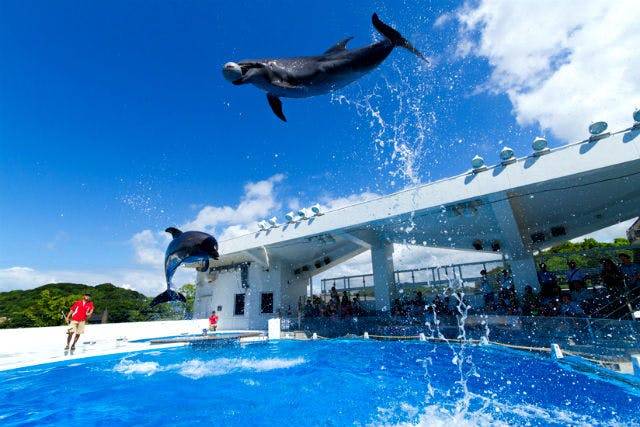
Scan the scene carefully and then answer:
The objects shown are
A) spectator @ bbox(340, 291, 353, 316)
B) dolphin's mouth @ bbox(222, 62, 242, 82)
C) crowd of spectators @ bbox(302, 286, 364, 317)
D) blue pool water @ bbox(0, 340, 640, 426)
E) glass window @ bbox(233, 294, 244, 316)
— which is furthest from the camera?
glass window @ bbox(233, 294, 244, 316)

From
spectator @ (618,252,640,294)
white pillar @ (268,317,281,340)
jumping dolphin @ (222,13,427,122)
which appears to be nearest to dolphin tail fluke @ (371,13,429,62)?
jumping dolphin @ (222,13,427,122)

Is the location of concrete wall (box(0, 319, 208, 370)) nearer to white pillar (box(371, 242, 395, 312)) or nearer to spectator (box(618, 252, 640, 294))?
white pillar (box(371, 242, 395, 312))

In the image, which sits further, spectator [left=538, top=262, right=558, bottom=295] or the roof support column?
the roof support column

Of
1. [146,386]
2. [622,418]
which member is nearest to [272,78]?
[622,418]

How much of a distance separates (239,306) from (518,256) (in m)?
13.6

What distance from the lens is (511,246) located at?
1099 cm

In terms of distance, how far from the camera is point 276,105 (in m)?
3.54

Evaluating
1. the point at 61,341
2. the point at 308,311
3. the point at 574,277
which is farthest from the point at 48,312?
the point at 574,277

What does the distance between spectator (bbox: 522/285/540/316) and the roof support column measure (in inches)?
40.1

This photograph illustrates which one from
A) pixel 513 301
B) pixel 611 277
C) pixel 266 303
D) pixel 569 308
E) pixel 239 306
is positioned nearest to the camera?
pixel 611 277

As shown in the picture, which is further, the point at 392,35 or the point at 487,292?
the point at 487,292

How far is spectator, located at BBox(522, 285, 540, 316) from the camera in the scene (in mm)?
9562

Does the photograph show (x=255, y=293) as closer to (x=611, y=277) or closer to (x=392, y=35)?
(x=611, y=277)

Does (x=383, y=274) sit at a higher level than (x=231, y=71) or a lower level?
lower
